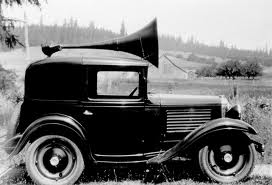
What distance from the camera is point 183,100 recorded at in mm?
5293

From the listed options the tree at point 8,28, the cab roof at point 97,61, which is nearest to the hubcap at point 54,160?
the cab roof at point 97,61

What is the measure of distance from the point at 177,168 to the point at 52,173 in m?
2.22

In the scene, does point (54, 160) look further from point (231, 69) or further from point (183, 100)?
point (231, 69)

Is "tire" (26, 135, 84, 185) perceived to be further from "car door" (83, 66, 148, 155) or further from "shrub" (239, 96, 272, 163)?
"shrub" (239, 96, 272, 163)

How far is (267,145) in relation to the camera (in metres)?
6.69

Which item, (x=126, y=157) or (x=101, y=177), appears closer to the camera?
(x=126, y=157)

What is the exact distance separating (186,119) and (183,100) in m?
0.31

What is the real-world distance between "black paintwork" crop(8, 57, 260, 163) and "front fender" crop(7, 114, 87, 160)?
6cm

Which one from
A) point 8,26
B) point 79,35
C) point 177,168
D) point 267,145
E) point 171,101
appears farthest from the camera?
point 79,35

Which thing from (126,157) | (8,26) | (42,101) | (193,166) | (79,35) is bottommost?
(193,166)

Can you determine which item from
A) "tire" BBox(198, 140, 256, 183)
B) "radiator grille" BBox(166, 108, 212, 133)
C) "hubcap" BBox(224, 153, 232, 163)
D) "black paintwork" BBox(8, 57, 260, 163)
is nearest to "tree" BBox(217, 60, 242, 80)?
"radiator grille" BBox(166, 108, 212, 133)

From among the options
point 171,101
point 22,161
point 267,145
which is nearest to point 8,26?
point 22,161

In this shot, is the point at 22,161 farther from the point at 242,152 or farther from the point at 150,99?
the point at 242,152

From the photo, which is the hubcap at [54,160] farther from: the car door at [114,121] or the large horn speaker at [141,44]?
the large horn speaker at [141,44]
